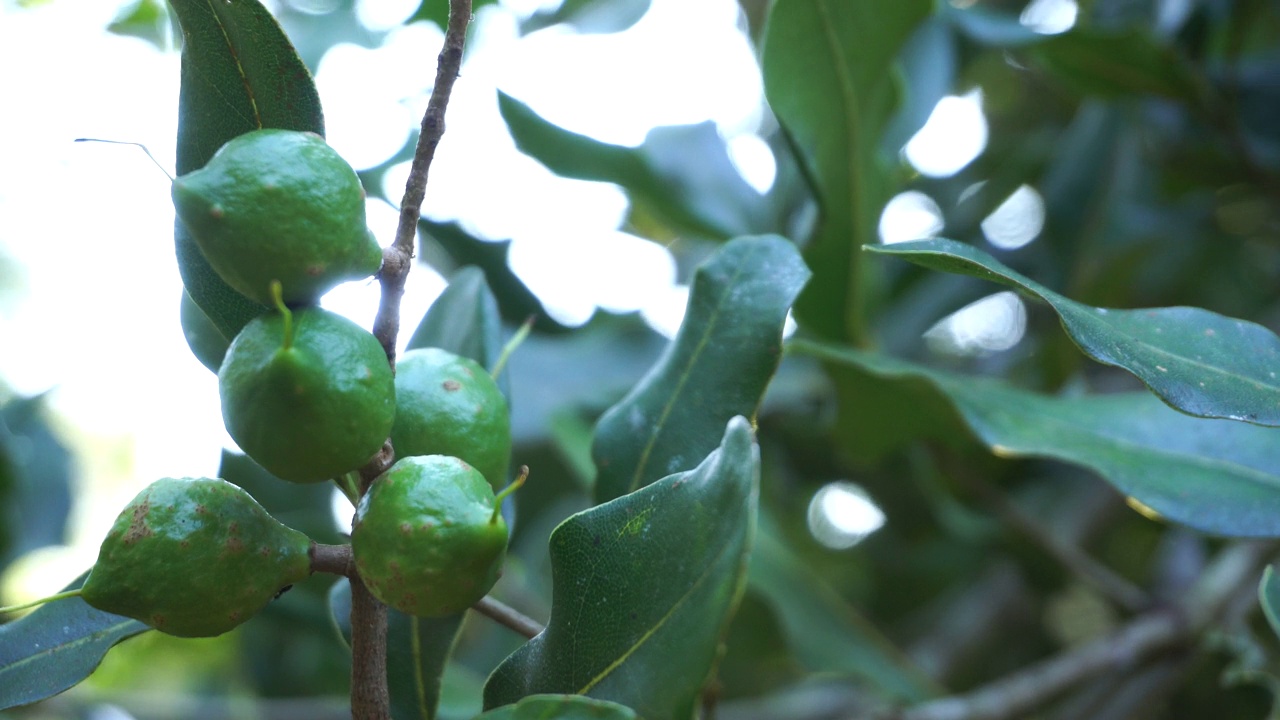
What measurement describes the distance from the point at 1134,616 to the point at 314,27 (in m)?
1.70

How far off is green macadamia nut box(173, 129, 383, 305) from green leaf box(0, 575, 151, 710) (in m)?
A: 0.31

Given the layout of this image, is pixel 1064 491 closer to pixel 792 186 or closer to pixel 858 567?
pixel 858 567

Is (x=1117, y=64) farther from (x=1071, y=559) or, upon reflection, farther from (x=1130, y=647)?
(x=1130, y=647)

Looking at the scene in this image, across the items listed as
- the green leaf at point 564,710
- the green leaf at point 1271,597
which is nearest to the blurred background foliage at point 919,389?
the green leaf at point 1271,597

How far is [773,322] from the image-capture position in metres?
0.87

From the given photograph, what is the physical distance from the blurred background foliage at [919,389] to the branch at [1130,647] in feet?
0.15

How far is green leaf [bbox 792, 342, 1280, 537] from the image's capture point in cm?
100

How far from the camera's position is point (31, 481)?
188 cm

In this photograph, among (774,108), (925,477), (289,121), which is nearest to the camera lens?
(289,121)

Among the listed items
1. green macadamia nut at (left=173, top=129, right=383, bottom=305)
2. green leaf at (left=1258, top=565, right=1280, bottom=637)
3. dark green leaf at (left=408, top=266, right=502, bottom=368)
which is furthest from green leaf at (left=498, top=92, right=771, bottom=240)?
green leaf at (left=1258, top=565, right=1280, bottom=637)

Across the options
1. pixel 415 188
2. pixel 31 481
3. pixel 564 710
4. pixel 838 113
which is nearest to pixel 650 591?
pixel 564 710

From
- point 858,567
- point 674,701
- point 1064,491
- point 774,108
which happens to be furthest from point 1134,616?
point 674,701

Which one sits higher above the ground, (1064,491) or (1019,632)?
(1064,491)

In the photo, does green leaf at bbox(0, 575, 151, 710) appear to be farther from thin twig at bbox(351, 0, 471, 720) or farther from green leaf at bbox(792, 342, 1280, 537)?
green leaf at bbox(792, 342, 1280, 537)
